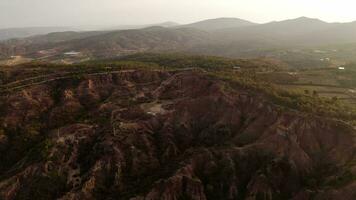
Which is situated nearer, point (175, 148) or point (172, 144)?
point (175, 148)

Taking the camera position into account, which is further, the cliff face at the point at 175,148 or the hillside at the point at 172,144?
the hillside at the point at 172,144

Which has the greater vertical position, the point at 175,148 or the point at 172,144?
the point at 172,144

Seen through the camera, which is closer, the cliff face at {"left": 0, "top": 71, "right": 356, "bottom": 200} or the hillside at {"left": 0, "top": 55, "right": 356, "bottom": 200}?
the cliff face at {"left": 0, "top": 71, "right": 356, "bottom": 200}

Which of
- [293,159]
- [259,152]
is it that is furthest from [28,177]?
[293,159]

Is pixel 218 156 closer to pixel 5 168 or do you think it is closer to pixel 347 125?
pixel 347 125
